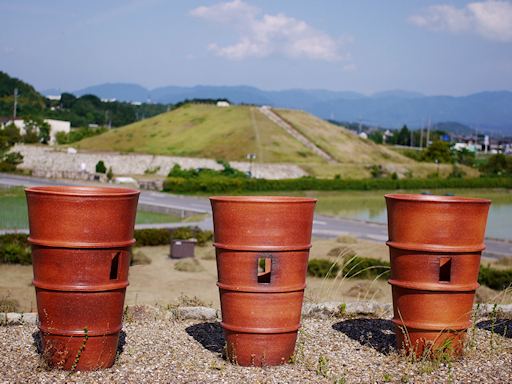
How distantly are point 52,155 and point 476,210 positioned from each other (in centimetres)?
6509

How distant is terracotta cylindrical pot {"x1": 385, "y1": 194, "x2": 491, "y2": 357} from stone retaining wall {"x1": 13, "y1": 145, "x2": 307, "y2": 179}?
53.4m

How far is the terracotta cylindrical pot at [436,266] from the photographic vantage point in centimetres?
779

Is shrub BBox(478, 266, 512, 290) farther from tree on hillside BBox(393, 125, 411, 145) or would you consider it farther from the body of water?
tree on hillside BBox(393, 125, 411, 145)

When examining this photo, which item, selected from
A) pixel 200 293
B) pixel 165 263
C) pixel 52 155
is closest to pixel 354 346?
pixel 200 293

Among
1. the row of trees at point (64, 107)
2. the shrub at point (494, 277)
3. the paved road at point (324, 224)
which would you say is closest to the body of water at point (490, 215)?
the paved road at point (324, 224)

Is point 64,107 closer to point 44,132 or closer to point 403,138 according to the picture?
point 44,132

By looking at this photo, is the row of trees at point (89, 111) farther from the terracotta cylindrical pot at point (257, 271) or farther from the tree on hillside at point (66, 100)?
the terracotta cylindrical pot at point (257, 271)

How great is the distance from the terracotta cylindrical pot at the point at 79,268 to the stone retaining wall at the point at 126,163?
5417 cm

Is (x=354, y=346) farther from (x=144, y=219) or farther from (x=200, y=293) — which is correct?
(x=144, y=219)

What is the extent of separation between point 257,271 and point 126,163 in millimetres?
60561

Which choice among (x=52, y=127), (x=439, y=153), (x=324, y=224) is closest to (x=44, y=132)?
(x=52, y=127)

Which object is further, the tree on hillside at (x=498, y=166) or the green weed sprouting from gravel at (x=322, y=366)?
the tree on hillside at (x=498, y=166)

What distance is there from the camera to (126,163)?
220ft

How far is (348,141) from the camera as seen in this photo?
83.1 m
